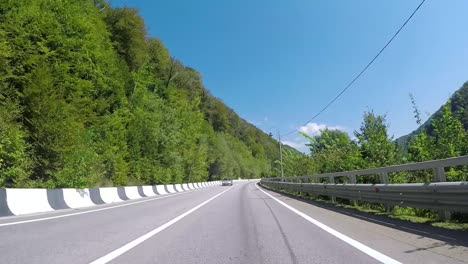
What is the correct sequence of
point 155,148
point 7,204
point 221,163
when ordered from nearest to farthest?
point 7,204, point 155,148, point 221,163

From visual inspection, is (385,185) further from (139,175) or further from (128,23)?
(128,23)

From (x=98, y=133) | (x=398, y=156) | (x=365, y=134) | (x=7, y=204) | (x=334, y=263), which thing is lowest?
(x=334, y=263)

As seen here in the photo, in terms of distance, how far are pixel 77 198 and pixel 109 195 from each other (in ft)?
18.2

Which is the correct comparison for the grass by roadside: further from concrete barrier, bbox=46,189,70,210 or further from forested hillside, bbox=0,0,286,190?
forested hillside, bbox=0,0,286,190

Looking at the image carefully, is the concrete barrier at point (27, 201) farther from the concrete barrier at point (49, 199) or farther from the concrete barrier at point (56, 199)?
the concrete barrier at point (56, 199)

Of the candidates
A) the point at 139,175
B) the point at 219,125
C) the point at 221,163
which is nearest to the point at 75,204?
the point at 139,175

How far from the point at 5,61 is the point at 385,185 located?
69.4 ft

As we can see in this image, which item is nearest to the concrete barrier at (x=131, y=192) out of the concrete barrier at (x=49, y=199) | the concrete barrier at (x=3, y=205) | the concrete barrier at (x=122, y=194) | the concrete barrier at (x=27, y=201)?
the concrete barrier at (x=122, y=194)

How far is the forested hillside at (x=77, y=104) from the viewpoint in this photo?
2662 centimetres

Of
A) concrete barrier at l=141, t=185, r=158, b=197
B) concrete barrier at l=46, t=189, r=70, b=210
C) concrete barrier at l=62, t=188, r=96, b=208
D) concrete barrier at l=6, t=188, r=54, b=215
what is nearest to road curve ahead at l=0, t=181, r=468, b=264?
concrete barrier at l=6, t=188, r=54, b=215

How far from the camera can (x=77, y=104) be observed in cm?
3494

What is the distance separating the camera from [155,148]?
2324 inches

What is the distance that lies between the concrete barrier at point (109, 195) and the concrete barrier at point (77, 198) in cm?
228

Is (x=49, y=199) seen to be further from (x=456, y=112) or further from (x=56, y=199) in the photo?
(x=456, y=112)
